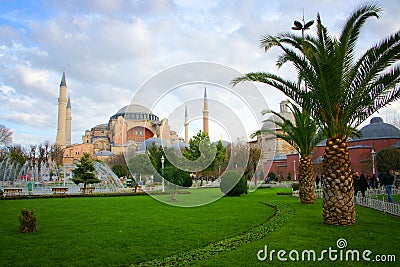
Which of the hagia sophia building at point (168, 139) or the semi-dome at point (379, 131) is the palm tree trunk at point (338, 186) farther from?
the semi-dome at point (379, 131)

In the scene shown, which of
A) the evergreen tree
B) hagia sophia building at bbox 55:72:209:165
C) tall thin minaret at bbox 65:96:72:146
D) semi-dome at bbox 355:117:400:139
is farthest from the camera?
tall thin minaret at bbox 65:96:72:146

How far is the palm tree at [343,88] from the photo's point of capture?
880cm

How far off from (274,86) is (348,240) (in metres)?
5.84

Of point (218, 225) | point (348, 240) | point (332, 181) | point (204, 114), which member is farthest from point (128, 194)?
point (348, 240)

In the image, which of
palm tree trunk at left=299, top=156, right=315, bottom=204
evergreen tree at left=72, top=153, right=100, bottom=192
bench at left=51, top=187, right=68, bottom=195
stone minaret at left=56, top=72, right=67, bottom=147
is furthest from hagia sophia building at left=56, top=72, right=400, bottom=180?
bench at left=51, top=187, right=68, bottom=195

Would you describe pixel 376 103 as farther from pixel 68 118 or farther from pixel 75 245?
pixel 68 118

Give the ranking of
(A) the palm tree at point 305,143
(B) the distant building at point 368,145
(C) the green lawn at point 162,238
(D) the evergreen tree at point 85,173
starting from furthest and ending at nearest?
(B) the distant building at point 368,145 < (D) the evergreen tree at point 85,173 < (A) the palm tree at point 305,143 < (C) the green lawn at point 162,238

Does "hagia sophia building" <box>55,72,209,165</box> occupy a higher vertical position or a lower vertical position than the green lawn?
higher

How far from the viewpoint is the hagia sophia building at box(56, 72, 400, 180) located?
109ft

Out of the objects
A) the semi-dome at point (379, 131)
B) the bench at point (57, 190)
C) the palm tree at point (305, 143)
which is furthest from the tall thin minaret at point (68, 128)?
the palm tree at point (305, 143)

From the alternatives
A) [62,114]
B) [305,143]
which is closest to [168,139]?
[305,143]

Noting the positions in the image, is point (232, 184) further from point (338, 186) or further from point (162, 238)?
point (162, 238)

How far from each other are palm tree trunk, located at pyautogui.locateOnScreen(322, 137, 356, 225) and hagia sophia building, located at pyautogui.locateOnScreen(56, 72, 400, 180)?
6169 millimetres

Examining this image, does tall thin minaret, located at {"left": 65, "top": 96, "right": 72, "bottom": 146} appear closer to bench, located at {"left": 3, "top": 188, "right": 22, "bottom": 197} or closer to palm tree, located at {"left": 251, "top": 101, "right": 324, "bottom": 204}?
bench, located at {"left": 3, "top": 188, "right": 22, "bottom": 197}
